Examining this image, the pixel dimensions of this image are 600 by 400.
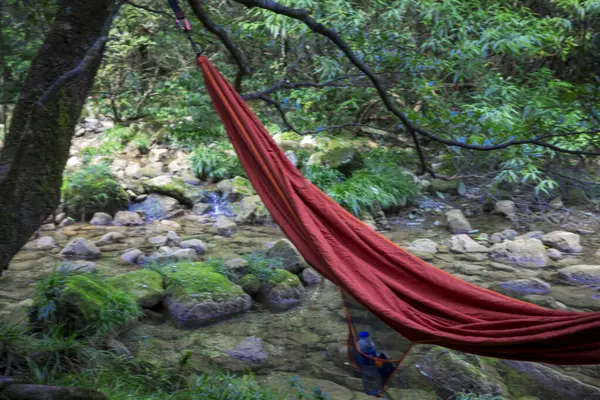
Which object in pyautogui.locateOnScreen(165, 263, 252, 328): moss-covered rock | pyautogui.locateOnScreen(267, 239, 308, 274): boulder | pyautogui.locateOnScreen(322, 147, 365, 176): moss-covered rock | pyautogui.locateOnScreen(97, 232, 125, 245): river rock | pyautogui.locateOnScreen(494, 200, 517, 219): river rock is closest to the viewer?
pyautogui.locateOnScreen(165, 263, 252, 328): moss-covered rock

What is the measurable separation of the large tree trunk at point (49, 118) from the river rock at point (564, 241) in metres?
3.98

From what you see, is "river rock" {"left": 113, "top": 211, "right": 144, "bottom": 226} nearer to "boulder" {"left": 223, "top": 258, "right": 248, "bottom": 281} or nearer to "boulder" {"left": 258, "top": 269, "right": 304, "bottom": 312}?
"boulder" {"left": 223, "top": 258, "right": 248, "bottom": 281}

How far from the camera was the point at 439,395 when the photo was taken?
7.93 feet

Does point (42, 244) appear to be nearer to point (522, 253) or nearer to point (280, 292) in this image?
point (280, 292)

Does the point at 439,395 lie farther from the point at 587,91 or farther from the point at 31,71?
the point at 31,71

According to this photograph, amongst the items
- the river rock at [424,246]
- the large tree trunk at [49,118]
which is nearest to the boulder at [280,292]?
the river rock at [424,246]

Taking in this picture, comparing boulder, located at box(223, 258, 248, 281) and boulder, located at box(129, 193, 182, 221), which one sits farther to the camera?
boulder, located at box(129, 193, 182, 221)

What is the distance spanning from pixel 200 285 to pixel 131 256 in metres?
0.95

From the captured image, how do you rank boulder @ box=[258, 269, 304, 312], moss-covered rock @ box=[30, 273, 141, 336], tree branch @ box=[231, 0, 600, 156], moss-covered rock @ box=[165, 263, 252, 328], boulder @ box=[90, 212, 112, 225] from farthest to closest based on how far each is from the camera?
boulder @ box=[90, 212, 112, 225]
boulder @ box=[258, 269, 304, 312]
moss-covered rock @ box=[165, 263, 252, 328]
moss-covered rock @ box=[30, 273, 141, 336]
tree branch @ box=[231, 0, 600, 156]

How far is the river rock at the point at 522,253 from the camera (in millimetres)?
4223

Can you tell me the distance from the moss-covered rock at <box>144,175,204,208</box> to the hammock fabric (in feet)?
11.4

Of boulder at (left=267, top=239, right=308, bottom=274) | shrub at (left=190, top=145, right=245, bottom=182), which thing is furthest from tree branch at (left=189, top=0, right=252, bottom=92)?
shrub at (left=190, top=145, right=245, bottom=182)

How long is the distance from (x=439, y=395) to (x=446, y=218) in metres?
2.94

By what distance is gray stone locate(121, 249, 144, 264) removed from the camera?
3.85 meters
